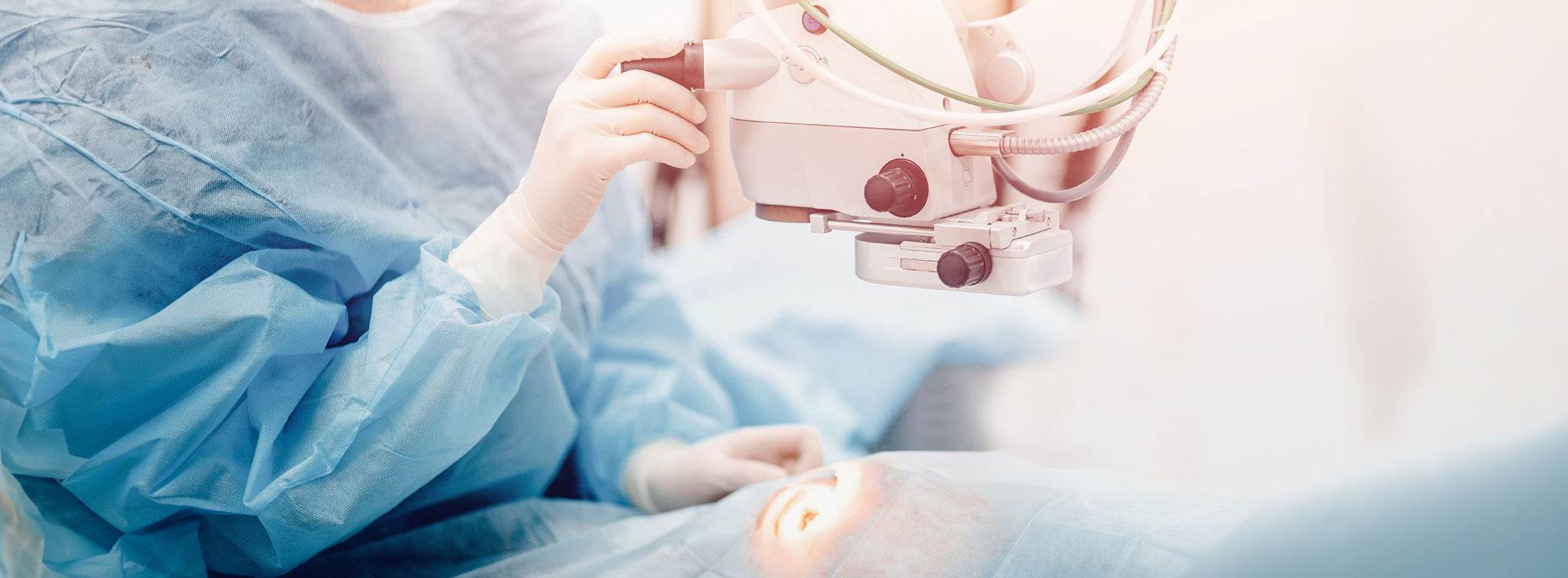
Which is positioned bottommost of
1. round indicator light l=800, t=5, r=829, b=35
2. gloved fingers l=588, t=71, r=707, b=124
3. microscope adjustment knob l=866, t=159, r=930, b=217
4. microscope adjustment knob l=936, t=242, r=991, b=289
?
microscope adjustment knob l=936, t=242, r=991, b=289

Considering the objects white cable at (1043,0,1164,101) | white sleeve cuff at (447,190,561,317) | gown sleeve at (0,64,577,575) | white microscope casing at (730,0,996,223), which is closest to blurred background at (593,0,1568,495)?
white cable at (1043,0,1164,101)

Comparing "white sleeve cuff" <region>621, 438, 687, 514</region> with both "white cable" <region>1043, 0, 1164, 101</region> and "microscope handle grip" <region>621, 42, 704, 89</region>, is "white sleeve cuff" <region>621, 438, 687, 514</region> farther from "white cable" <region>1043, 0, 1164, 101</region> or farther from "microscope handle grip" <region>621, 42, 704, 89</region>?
"white cable" <region>1043, 0, 1164, 101</region>

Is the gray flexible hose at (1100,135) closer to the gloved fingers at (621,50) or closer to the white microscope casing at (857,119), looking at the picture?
the white microscope casing at (857,119)

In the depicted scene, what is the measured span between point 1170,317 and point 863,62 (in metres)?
0.59

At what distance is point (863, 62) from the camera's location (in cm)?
72

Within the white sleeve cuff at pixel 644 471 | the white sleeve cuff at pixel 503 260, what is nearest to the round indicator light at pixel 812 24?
the white sleeve cuff at pixel 503 260

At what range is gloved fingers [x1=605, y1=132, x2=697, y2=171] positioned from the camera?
0.83m

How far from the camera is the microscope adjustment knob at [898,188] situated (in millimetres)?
714

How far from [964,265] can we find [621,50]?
372mm

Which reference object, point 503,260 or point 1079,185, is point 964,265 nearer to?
point 1079,185

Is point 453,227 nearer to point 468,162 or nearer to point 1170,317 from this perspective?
point 468,162

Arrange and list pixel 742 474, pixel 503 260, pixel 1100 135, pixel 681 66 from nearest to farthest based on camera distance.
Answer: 1. pixel 1100 135
2. pixel 681 66
3. pixel 503 260
4. pixel 742 474

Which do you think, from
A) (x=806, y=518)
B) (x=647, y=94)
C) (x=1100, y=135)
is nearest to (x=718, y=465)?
(x=806, y=518)

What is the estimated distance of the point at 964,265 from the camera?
0.71 m
